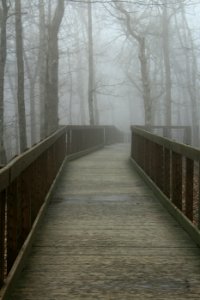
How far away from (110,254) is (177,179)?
2.07 meters

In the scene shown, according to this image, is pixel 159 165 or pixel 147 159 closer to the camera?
pixel 159 165

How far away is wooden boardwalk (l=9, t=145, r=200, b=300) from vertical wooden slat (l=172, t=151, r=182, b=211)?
1.07 ft

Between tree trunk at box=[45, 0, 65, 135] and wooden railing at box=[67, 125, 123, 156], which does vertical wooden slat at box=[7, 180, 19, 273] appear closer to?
wooden railing at box=[67, 125, 123, 156]

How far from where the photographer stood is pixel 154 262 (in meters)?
5.55

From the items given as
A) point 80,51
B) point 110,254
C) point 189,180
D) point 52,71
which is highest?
point 80,51

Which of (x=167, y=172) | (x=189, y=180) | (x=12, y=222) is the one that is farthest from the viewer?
(x=167, y=172)

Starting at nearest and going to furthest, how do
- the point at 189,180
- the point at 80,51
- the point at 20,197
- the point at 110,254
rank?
the point at 20,197, the point at 110,254, the point at 189,180, the point at 80,51

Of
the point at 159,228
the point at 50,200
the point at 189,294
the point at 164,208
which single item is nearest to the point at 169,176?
the point at 164,208

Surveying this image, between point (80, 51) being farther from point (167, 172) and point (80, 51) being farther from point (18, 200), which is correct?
point (18, 200)

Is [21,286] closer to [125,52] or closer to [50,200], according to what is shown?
[50,200]

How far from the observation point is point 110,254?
586 cm

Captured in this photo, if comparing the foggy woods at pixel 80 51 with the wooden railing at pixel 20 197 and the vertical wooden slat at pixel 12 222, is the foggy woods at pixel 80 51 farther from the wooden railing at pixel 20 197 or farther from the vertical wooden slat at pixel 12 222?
the vertical wooden slat at pixel 12 222

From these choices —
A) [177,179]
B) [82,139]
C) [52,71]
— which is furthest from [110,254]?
[52,71]

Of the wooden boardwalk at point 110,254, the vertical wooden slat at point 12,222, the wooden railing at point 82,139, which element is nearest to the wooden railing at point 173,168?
the wooden boardwalk at point 110,254
